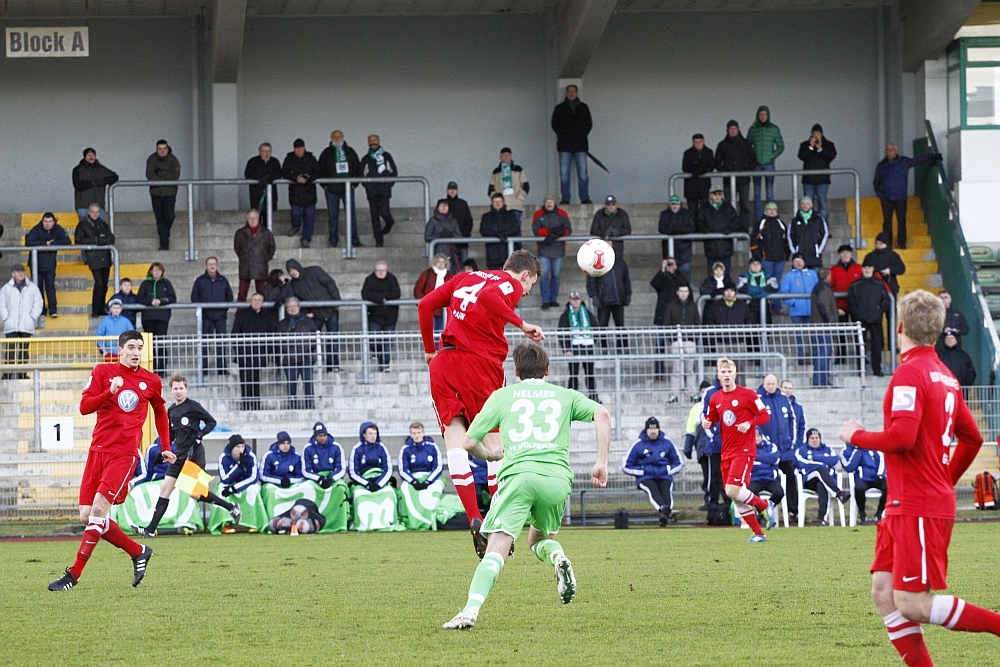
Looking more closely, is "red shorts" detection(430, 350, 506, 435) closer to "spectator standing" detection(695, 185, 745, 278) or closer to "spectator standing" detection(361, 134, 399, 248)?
"spectator standing" detection(695, 185, 745, 278)

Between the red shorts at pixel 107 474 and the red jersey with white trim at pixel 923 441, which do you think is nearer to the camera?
the red jersey with white trim at pixel 923 441

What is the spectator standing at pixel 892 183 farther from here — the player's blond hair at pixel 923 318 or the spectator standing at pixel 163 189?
the player's blond hair at pixel 923 318

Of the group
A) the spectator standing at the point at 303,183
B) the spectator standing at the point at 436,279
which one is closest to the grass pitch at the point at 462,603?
the spectator standing at the point at 436,279

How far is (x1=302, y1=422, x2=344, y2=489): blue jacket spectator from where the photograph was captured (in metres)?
18.2

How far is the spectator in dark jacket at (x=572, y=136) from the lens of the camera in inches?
1062

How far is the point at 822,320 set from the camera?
2247 centimetres

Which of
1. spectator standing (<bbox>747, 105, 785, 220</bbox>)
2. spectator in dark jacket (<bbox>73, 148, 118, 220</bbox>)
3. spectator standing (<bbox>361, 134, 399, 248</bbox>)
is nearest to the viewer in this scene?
spectator standing (<bbox>361, 134, 399, 248</bbox>)

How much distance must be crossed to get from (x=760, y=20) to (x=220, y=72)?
11.2 metres

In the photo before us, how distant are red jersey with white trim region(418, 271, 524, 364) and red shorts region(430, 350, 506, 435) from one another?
0.08m

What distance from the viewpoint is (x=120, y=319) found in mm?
20797

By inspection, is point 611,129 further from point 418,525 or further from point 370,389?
point 418,525

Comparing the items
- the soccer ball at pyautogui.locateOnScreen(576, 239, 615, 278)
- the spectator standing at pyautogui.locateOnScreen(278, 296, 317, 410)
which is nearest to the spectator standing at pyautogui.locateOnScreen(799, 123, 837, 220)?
the spectator standing at pyautogui.locateOnScreen(278, 296, 317, 410)

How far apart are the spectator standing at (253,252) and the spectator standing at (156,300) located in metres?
1.62

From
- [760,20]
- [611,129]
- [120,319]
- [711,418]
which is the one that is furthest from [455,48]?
[711,418]
